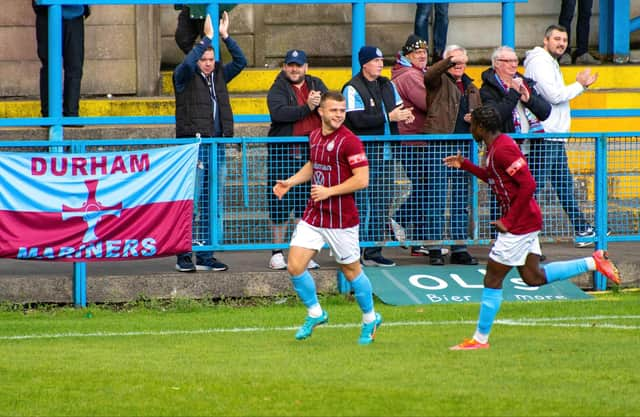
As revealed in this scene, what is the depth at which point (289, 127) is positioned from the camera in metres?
13.9

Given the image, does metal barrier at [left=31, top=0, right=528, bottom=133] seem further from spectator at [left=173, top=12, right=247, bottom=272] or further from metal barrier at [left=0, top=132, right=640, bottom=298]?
spectator at [left=173, top=12, right=247, bottom=272]

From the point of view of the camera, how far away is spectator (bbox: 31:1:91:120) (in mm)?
16375

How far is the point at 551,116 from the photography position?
1448 cm

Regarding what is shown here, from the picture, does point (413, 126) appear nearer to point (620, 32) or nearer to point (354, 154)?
point (354, 154)

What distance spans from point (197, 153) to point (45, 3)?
217cm

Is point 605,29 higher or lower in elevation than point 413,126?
higher

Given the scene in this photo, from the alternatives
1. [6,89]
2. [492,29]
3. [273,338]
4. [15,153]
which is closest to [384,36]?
[492,29]

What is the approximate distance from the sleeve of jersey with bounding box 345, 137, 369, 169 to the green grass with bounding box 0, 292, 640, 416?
1.37 meters

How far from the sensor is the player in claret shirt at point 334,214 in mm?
10758

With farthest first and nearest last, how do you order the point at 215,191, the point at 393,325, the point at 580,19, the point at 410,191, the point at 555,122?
1. the point at 580,19
2. the point at 555,122
3. the point at 410,191
4. the point at 215,191
5. the point at 393,325

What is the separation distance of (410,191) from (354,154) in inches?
124

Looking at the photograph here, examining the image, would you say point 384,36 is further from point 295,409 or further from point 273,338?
point 295,409

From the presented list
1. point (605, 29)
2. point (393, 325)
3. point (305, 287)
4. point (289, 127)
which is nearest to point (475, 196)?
point (289, 127)

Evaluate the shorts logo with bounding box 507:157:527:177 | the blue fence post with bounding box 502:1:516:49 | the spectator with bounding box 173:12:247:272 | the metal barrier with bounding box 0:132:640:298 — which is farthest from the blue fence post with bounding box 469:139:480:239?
the shorts logo with bounding box 507:157:527:177
